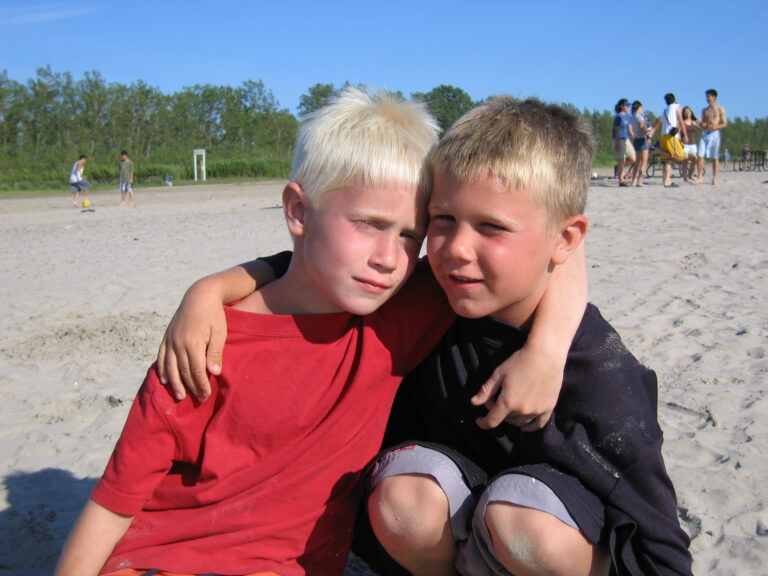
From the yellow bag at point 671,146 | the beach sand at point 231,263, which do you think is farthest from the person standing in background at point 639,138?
the beach sand at point 231,263

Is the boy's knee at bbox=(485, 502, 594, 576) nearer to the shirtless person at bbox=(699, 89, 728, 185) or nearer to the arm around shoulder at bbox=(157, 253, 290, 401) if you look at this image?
the arm around shoulder at bbox=(157, 253, 290, 401)

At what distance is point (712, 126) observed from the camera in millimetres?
16609

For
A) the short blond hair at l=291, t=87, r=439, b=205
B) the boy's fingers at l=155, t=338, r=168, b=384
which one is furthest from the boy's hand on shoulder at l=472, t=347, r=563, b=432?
the boy's fingers at l=155, t=338, r=168, b=384

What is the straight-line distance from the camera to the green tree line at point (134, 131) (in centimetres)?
3975

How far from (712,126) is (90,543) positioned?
17.4 metres

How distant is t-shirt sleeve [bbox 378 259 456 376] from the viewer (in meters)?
2.10

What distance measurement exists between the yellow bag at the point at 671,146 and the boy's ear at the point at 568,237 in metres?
15.3

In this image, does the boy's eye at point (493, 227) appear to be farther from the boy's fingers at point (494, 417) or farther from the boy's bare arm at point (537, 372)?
the boy's fingers at point (494, 417)

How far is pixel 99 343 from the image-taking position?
4.86 meters

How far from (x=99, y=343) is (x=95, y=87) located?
46.1 m

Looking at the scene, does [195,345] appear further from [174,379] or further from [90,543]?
[90,543]

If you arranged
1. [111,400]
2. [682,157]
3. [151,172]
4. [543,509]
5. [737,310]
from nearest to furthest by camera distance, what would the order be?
[543,509], [111,400], [737,310], [682,157], [151,172]

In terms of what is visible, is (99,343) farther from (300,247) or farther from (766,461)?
(766,461)

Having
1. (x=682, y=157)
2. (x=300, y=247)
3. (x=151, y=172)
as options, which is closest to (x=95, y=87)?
(x=151, y=172)
